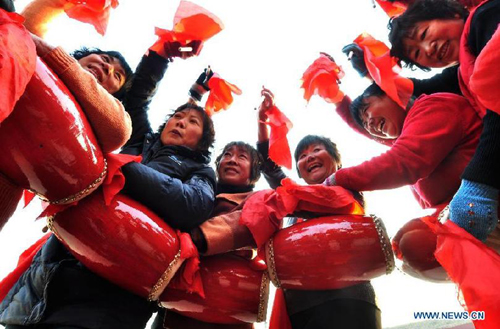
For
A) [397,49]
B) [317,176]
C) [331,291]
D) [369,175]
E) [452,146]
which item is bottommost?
[331,291]

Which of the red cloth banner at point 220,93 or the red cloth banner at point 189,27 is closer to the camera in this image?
the red cloth banner at point 189,27

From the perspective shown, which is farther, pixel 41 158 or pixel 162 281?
pixel 162 281

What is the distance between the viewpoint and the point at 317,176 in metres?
1.94

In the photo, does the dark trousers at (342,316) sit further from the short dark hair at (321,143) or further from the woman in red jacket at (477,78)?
the short dark hair at (321,143)

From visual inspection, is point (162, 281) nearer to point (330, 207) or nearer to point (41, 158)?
point (41, 158)

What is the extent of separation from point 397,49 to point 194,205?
1.16 metres

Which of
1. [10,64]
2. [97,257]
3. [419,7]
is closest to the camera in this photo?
[10,64]

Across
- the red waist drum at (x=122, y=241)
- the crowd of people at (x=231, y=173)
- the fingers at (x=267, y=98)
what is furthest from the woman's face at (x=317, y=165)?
the red waist drum at (x=122, y=241)

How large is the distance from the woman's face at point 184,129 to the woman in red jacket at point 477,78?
43.0 inches

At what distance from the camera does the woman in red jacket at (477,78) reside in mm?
958

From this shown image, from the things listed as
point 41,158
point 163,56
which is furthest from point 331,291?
point 163,56

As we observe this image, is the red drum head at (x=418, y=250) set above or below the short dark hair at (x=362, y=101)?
below

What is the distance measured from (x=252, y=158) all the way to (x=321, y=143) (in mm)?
397

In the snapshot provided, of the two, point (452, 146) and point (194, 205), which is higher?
point (452, 146)
